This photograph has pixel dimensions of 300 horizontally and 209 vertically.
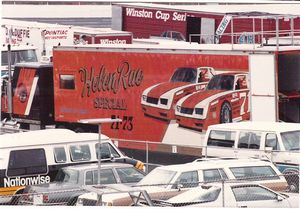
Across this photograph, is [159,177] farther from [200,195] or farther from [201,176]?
[200,195]

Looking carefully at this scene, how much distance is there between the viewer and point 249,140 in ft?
70.4

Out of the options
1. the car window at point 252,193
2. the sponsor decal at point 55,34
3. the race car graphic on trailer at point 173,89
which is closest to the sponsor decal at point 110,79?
the race car graphic on trailer at point 173,89

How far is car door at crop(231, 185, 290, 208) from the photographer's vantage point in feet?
53.5

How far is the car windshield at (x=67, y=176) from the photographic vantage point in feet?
62.6

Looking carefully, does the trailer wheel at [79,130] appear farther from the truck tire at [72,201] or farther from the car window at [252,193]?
the car window at [252,193]

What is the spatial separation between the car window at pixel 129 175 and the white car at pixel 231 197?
2.64m

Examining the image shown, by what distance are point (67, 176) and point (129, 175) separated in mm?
1226

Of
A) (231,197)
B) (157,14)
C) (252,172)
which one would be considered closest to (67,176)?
(252,172)

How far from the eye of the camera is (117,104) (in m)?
26.7

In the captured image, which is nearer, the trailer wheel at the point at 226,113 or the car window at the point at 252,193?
the car window at the point at 252,193

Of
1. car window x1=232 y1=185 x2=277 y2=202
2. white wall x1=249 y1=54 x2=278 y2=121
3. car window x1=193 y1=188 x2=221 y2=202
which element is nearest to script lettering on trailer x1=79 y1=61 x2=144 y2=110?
white wall x1=249 y1=54 x2=278 y2=121

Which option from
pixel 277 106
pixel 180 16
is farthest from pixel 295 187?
pixel 180 16

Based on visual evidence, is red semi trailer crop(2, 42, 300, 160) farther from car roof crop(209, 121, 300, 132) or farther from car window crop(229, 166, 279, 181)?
car window crop(229, 166, 279, 181)

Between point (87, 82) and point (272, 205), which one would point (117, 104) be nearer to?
point (87, 82)
